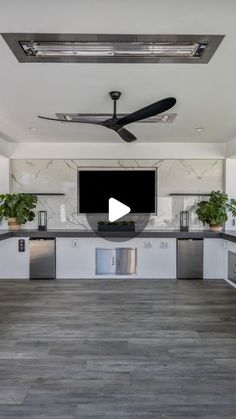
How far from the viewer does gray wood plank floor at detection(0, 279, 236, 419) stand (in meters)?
1.98

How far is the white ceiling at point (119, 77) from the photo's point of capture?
5.89 feet

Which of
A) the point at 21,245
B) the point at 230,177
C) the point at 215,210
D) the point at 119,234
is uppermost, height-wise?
the point at 230,177

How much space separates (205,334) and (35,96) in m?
3.05

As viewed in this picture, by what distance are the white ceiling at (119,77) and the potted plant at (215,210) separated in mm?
1139

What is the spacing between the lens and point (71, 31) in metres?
2.02

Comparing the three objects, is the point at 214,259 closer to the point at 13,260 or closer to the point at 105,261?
the point at 105,261

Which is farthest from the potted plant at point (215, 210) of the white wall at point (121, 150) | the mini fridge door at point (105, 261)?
the mini fridge door at point (105, 261)

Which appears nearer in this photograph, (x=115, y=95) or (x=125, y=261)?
(x=115, y=95)

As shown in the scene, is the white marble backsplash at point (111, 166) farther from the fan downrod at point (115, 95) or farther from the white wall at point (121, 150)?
the fan downrod at point (115, 95)

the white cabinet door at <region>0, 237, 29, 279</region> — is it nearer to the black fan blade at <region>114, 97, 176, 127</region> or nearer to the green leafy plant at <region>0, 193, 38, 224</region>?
the green leafy plant at <region>0, 193, 38, 224</region>

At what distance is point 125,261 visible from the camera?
5418mm

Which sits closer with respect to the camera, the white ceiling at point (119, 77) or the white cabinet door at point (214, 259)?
the white ceiling at point (119, 77)

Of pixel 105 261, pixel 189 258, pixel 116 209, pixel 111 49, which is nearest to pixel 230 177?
pixel 189 258

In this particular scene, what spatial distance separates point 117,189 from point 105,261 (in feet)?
4.49
